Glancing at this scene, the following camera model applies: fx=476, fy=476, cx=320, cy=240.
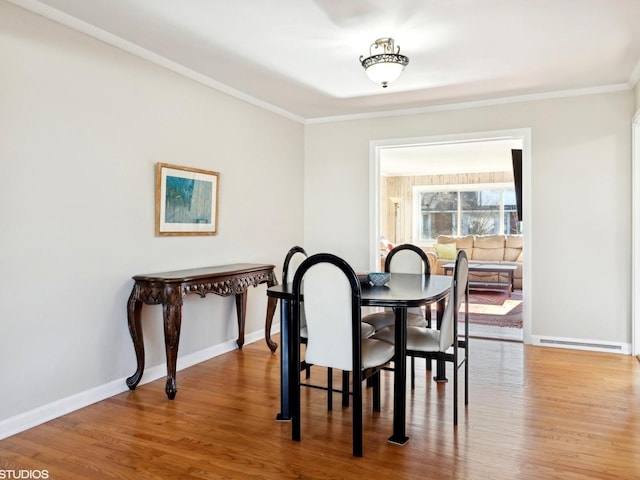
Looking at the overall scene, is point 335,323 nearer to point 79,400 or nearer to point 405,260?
point 405,260

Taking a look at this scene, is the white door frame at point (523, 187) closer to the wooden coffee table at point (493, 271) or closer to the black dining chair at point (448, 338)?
the black dining chair at point (448, 338)

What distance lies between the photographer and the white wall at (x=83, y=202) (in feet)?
8.68

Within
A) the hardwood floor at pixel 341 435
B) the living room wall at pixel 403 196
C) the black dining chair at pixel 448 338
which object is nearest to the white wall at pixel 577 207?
the hardwood floor at pixel 341 435

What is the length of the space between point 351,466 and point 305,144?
13.5ft

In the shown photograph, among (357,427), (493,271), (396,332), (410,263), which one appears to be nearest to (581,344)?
(410,263)

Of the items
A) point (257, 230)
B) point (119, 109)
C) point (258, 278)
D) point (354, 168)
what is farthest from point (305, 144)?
point (119, 109)

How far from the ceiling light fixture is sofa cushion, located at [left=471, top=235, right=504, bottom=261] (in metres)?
7.13

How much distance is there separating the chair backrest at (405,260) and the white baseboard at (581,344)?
1600mm

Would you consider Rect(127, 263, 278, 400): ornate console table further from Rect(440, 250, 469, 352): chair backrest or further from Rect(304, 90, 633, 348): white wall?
Rect(304, 90, 633, 348): white wall

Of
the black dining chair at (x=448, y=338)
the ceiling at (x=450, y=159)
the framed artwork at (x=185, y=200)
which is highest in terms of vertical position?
the ceiling at (x=450, y=159)

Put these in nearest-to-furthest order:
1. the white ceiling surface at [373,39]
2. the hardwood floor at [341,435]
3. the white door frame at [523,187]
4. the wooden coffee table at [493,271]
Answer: the hardwood floor at [341,435] → the white ceiling surface at [373,39] → the white door frame at [523,187] → the wooden coffee table at [493,271]

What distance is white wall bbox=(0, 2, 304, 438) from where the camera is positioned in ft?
8.68

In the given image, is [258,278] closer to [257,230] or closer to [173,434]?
[257,230]

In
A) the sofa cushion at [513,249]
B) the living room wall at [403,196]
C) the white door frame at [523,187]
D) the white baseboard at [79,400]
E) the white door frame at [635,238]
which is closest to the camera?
the white baseboard at [79,400]
